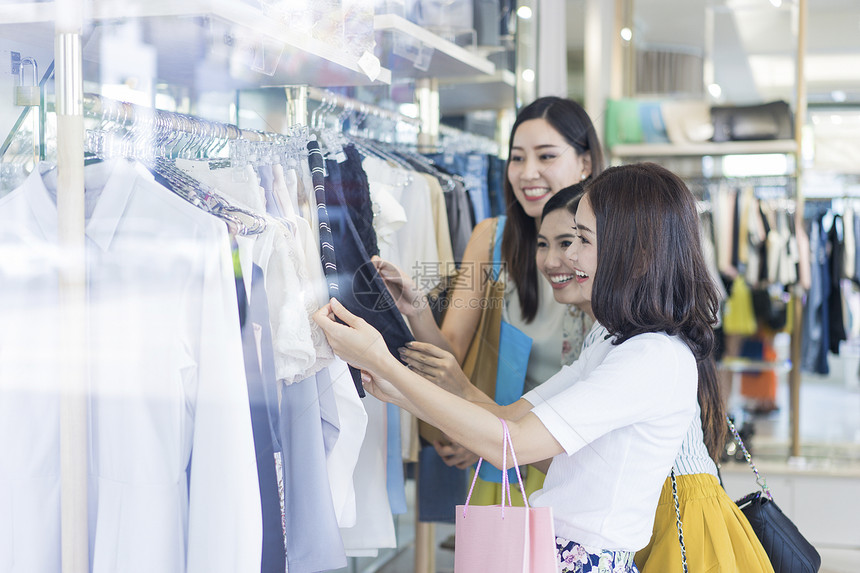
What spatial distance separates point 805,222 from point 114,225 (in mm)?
3139

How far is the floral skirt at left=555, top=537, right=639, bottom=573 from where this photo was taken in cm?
123

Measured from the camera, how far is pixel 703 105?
11.3ft

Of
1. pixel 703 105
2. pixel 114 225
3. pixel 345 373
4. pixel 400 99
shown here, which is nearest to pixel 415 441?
pixel 345 373

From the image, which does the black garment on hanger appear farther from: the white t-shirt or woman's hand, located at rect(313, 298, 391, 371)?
woman's hand, located at rect(313, 298, 391, 371)

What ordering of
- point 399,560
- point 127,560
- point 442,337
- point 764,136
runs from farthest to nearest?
point 764,136 → point 399,560 → point 442,337 → point 127,560

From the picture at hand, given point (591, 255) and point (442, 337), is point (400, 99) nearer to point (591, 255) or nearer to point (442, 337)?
point (442, 337)

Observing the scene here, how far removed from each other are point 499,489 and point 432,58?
1007 mm

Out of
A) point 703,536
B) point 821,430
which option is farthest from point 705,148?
point 703,536

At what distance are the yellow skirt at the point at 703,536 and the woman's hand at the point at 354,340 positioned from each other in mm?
568

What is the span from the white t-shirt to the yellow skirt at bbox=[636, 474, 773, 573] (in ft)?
0.47

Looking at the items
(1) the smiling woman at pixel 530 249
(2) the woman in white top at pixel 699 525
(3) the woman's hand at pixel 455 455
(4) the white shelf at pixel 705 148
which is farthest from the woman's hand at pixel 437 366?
(4) the white shelf at pixel 705 148

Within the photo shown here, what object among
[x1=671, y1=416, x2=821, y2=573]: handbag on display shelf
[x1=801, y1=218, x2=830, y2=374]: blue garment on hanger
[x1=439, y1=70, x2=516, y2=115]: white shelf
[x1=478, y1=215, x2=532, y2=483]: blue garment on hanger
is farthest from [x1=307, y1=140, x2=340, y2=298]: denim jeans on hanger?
[x1=801, y1=218, x2=830, y2=374]: blue garment on hanger

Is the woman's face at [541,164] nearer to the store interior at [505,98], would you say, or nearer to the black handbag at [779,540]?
the store interior at [505,98]

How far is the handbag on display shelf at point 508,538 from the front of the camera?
1.11m
